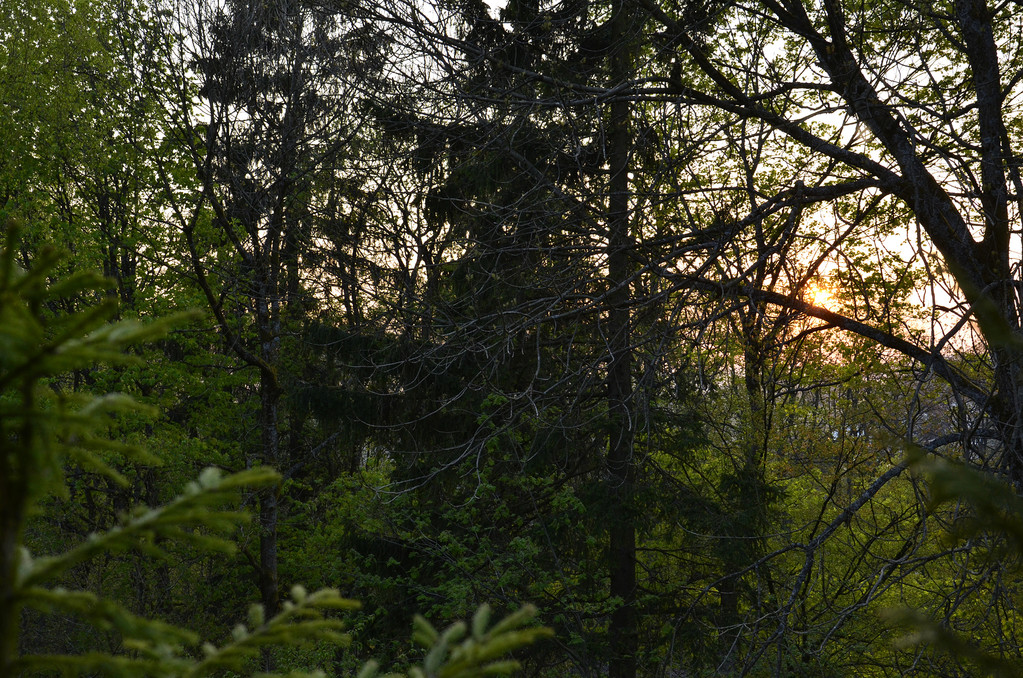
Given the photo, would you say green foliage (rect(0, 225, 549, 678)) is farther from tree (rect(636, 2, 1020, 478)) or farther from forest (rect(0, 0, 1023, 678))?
tree (rect(636, 2, 1020, 478))

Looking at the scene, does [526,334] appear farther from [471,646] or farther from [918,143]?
[471,646]

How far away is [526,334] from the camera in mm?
6418

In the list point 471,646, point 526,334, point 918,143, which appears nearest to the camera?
point 471,646

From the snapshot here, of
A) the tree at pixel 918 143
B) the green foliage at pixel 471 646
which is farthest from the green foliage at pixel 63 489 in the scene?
the tree at pixel 918 143

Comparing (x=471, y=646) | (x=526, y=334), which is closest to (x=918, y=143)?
(x=526, y=334)

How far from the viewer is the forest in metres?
4.22

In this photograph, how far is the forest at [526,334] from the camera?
4.22 meters

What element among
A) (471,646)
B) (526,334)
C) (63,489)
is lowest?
(471,646)

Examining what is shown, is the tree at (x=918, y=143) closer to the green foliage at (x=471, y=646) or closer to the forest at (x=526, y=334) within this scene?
the forest at (x=526, y=334)

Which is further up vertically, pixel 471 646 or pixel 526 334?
pixel 526 334

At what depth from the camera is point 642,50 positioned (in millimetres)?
7582

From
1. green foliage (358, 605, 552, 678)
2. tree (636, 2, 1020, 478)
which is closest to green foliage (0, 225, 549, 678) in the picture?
green foliage (358, 605, 552, 678)

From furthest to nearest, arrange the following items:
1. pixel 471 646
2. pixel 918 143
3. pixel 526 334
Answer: pixel 526 334
pixel 918 143
pixel 471 646

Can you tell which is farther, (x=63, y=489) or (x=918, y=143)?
(x=918, y=143)
